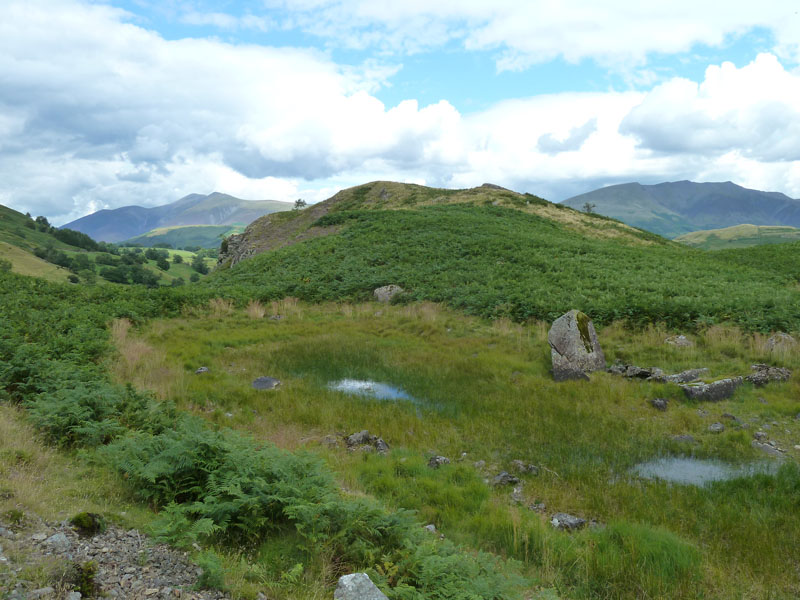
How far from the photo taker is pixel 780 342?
14.1 meters

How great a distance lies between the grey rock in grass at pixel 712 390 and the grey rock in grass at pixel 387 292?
16917 mm

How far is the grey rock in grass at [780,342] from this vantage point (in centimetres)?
1382

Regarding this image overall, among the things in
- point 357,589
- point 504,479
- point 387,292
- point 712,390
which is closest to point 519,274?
point 387,292

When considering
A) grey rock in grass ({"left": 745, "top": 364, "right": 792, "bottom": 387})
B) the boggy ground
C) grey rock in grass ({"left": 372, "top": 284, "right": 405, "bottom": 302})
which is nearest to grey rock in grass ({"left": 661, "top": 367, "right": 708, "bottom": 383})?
the boggy ground

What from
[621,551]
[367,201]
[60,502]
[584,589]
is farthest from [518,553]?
[367,201]

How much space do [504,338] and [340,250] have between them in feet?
74.2

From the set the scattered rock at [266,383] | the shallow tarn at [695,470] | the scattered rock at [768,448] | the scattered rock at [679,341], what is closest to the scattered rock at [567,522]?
the shallow tarn at [695,470]

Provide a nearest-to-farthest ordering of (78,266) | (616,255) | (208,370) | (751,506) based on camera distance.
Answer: (751,506) < (208,370) < (616,255) < (78,266)

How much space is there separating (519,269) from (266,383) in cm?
1862

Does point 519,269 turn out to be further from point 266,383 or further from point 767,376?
point 266,383

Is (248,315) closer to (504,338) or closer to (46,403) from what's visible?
(504,338)

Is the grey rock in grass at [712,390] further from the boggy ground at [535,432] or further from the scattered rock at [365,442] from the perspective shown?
the scattered rock at [365,442]

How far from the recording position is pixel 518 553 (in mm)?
6195

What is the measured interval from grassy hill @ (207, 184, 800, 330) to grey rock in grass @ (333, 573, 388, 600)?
1685cm
